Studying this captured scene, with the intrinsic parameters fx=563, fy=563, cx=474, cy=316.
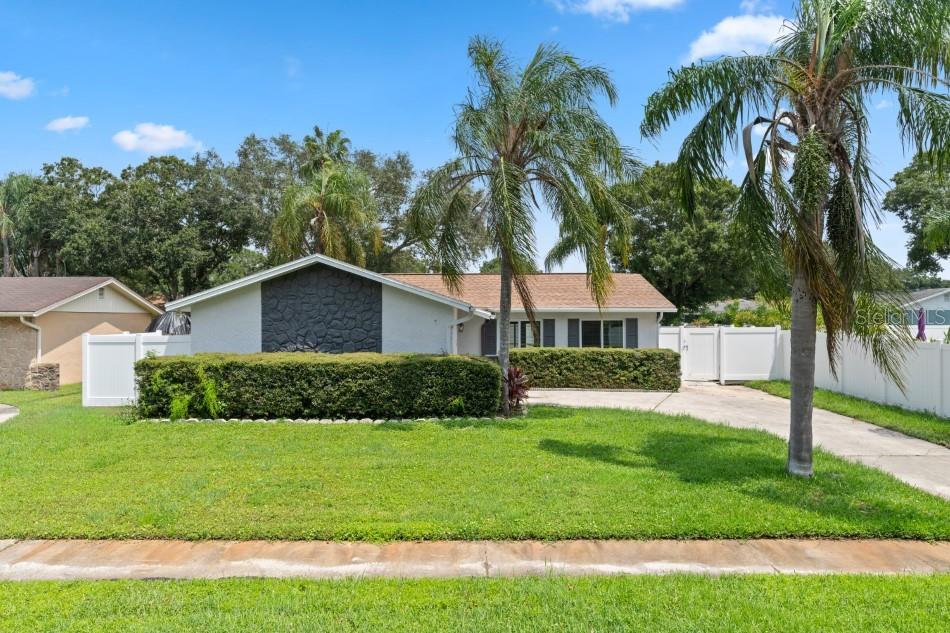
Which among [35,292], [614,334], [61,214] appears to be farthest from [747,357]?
[61,214]

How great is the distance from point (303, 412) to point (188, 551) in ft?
22.3

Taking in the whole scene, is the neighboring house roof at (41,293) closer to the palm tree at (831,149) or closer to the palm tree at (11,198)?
the palm tree at (11,198)

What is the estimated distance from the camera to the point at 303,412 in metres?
11.8

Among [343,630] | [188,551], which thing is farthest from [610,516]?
[188,551]

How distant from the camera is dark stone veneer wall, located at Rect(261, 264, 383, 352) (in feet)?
46.5

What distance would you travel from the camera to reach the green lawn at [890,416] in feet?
32.9

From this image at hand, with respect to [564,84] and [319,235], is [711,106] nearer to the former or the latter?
[564,84]

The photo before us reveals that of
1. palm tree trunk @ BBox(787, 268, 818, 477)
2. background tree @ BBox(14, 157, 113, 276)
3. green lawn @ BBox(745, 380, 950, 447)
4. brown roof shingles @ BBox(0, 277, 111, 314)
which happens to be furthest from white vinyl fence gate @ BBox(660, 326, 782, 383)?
background tree @ BBox(14, 157, 113, 276)

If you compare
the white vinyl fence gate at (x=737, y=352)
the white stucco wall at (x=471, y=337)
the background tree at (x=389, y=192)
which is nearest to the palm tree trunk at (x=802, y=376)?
the white vinyl fence gate at (x=737, y=352)

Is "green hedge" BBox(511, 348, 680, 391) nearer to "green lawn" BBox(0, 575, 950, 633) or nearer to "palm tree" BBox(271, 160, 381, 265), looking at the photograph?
"palm tree" BBox(271, 160, 381, 265)

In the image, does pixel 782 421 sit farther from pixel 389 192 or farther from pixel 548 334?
pixel 389 192

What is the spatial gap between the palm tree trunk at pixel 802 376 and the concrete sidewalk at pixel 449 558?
1831mm

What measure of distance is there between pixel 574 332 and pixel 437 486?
13.3m

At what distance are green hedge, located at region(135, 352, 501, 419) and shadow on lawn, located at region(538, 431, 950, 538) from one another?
115 inches
